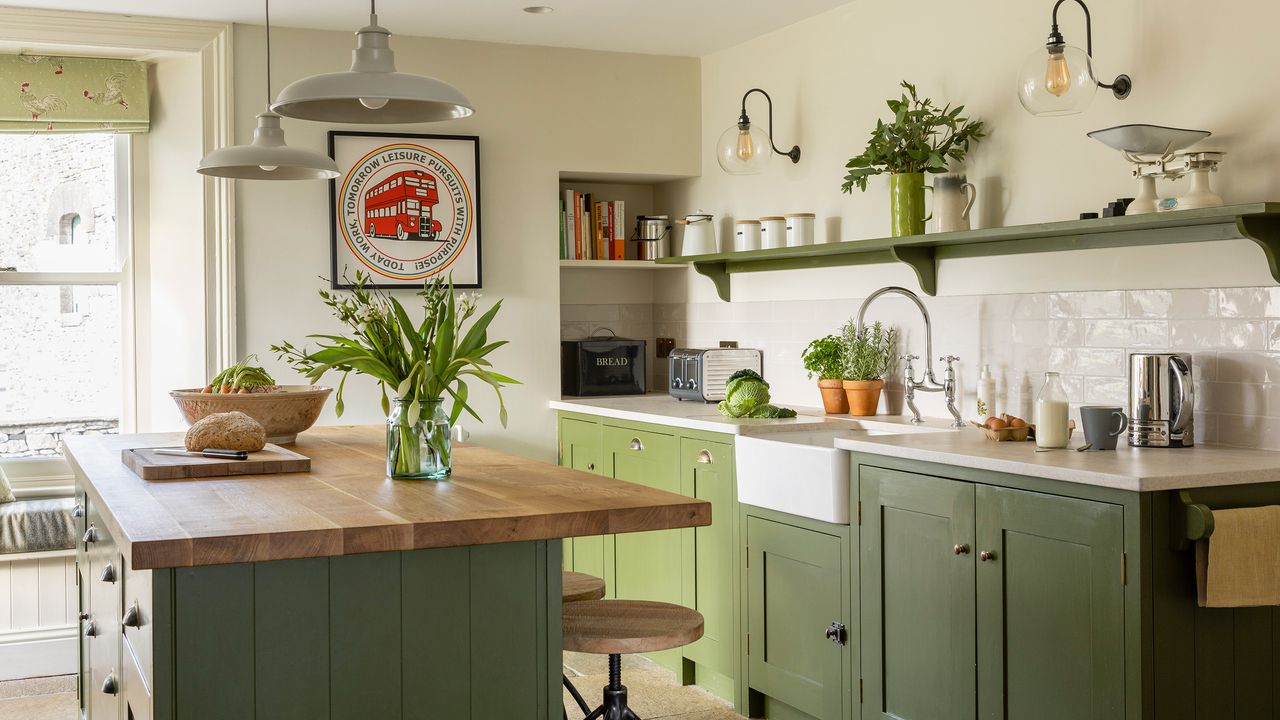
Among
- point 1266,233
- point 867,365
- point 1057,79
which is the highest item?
point 1057,79

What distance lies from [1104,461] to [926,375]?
50.9 inches

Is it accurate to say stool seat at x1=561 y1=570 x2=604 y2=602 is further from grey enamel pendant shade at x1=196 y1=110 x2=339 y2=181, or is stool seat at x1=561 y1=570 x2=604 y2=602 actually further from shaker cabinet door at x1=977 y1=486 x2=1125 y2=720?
grey enamel pendant shade at x1=196 y1=110 x2=339 y2=181

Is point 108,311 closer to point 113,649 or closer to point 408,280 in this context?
point 408,280

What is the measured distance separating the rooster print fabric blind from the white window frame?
0.57 ft

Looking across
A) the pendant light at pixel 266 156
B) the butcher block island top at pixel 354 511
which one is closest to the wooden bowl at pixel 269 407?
the butcher block island top at pixel 354 511

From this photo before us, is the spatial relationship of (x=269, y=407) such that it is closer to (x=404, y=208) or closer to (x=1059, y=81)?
(x=404, y=208)

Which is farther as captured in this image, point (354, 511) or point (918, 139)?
point (918, 139)

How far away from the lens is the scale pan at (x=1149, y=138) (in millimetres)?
3031

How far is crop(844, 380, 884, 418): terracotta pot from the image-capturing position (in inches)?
165

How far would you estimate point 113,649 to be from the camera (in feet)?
8.52

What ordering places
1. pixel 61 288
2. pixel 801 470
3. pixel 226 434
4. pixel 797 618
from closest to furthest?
pixel 226 434 < pixel 801 470 < pixel 797 618 < pixel 61 288

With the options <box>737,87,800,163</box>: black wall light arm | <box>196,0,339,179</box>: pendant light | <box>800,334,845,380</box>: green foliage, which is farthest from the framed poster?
<box>196,0,339,179</box>: pendant light

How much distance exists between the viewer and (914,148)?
13.0ft

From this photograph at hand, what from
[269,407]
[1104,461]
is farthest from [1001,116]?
[269,407]
